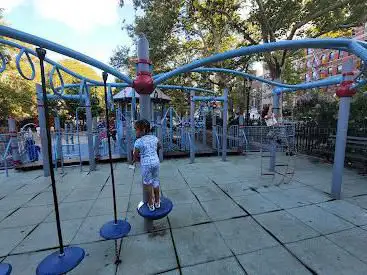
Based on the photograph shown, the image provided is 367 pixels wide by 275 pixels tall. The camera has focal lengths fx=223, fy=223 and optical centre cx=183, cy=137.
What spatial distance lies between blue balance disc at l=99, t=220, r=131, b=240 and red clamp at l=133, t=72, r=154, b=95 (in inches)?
74.9

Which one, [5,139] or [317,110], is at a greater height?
[317,110]

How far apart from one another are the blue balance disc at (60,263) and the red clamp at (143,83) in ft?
7.27

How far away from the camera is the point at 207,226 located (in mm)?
3613

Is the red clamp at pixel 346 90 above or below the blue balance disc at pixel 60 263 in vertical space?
above

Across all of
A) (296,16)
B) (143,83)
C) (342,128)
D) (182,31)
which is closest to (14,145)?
(143,83)

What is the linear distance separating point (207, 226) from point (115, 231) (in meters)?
1.51

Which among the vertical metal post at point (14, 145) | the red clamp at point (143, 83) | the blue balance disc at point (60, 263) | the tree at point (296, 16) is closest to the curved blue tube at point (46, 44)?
the red clamp at point (143, 83)

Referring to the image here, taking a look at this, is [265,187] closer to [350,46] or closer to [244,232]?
[244,232]

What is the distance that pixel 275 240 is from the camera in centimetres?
318

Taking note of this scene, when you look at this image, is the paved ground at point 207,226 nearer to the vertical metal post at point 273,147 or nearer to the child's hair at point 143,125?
the vertical metal post at point 273,147

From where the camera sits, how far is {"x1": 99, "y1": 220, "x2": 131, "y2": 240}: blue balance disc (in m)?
2.71

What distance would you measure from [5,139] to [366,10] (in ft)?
59.8

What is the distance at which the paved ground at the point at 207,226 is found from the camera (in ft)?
8.91

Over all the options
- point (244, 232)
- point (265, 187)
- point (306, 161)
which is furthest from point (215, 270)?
point (306, 161)
